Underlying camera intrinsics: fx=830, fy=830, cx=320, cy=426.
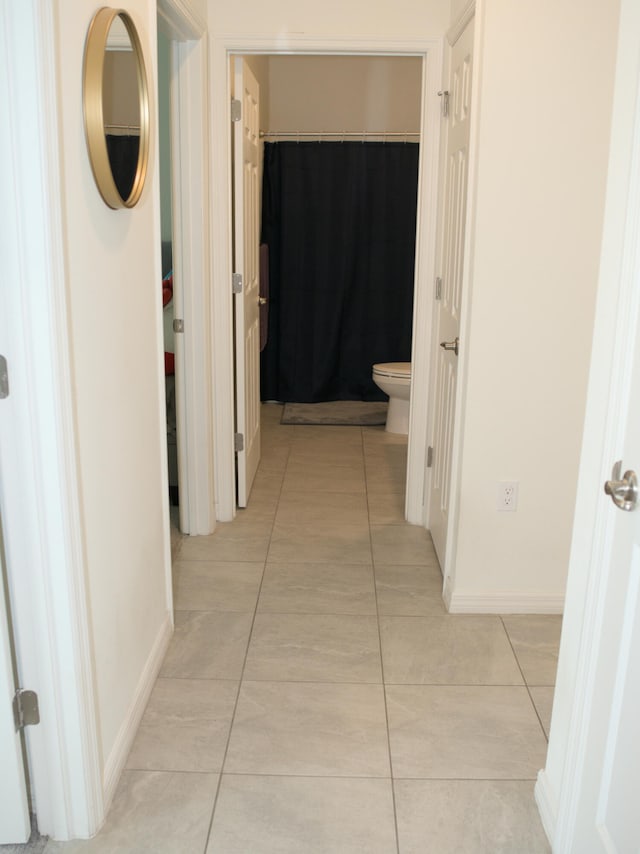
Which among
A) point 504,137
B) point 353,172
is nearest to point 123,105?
point 504,137

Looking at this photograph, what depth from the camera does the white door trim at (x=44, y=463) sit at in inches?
58.9

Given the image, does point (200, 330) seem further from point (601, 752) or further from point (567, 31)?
point (601, 752)

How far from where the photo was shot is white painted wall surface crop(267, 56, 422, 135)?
18.8 feet

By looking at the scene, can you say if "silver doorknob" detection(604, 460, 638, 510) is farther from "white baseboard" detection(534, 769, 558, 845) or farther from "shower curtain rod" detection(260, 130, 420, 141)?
"shower curtain rod" detection(260, 130, 420, 141)

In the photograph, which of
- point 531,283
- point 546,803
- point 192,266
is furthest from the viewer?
point 192,266

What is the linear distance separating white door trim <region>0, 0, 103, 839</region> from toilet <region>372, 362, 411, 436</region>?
335 centimetres

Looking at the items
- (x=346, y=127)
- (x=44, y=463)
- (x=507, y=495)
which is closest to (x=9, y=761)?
A: (x=44, y=463)

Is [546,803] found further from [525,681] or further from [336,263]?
[336,263]

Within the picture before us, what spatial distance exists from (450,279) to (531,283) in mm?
556

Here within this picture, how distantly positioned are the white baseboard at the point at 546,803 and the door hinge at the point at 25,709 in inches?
45.5

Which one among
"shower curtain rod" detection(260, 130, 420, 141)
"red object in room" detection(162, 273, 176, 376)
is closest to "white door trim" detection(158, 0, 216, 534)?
"red object in room" detection(162, 273, 176, 376)

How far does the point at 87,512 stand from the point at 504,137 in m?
1.73

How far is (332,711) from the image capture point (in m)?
2.35

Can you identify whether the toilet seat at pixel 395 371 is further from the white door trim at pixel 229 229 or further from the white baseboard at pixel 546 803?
the white baseboard at pixel 546 803
